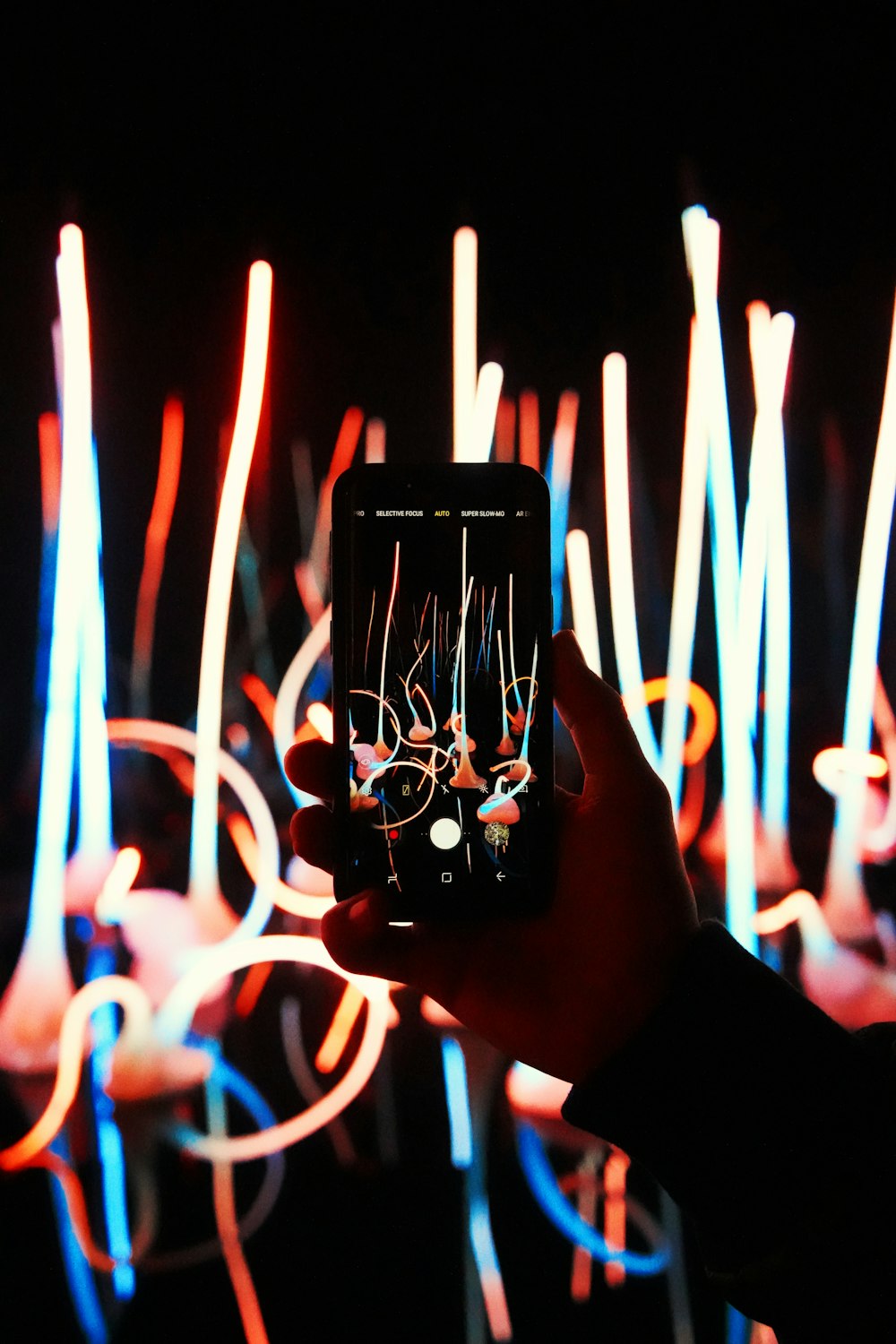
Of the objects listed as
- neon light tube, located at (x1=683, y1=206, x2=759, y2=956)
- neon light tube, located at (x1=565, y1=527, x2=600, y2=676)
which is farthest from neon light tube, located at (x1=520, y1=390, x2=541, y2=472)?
neon light tube, located at (x1=683, y1=206, x2=759, y2=956)

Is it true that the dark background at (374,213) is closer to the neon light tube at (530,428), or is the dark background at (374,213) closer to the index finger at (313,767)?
the neon light tube at (530,428)

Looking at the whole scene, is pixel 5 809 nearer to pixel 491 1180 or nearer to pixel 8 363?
pixel 8 363

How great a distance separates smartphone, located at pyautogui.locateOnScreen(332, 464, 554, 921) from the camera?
64 centimetres

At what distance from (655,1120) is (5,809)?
96 centimetres

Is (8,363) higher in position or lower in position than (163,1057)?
higher

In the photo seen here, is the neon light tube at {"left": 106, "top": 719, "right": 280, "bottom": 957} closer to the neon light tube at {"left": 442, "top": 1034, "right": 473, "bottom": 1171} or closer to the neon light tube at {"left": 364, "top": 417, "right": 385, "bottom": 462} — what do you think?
the neon light tube at {"left": 442, "top": 1034, "right": 473, "bottom": 1171}

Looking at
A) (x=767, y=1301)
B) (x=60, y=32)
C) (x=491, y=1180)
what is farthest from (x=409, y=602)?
(x=60, y=32)

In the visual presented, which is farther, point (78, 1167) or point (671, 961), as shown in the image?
point (78, 1167)

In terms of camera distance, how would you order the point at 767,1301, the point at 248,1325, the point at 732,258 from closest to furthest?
the point at 767,1301
the point at 248,1325
the point at 732,258

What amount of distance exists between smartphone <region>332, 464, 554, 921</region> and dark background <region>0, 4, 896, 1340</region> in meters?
0.47

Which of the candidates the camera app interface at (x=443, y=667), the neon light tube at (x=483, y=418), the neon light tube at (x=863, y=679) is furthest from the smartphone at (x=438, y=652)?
the neon light tube at (x=863, y=679)

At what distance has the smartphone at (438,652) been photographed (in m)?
0.64

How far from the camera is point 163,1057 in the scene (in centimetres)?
98

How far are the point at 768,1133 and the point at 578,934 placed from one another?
0.61 ft
